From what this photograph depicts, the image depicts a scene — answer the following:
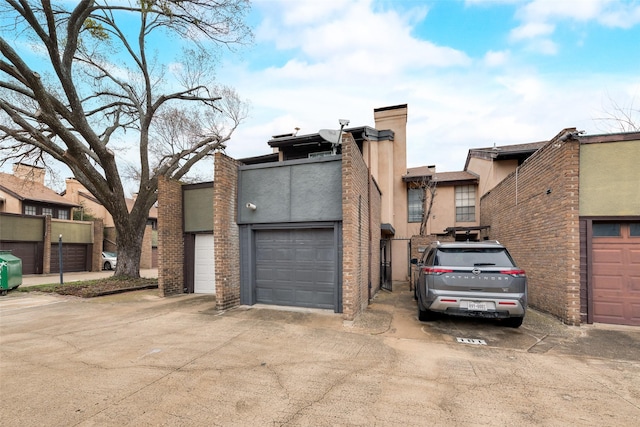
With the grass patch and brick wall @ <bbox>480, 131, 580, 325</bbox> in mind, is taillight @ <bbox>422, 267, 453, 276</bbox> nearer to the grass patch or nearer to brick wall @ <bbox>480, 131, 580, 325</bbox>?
brick wall @ <bbox>480, 131, 580, 325</bbox>

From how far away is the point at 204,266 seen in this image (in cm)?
991

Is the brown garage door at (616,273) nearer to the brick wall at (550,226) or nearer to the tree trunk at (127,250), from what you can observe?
the brick wall at (550,226)

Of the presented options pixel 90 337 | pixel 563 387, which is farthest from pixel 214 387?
pixel 563 387

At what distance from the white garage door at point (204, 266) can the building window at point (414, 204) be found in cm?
993

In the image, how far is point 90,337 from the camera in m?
5.39

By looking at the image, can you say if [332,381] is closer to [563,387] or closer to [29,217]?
[563,387]

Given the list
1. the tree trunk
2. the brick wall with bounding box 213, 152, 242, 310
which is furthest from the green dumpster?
the brick wall with bounding box 213, 152, 242, 310

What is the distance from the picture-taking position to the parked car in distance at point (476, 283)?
5.15m

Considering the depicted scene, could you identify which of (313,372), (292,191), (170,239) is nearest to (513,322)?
(313,372)

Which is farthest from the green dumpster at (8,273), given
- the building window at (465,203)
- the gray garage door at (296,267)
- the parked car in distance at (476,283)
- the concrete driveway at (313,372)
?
the building window at (465,203)

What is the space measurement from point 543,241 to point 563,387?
4427 millimetres

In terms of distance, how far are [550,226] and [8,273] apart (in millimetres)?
16969

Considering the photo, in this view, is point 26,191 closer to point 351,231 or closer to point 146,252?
point 146,252

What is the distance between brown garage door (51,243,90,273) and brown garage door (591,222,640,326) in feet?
89.6
